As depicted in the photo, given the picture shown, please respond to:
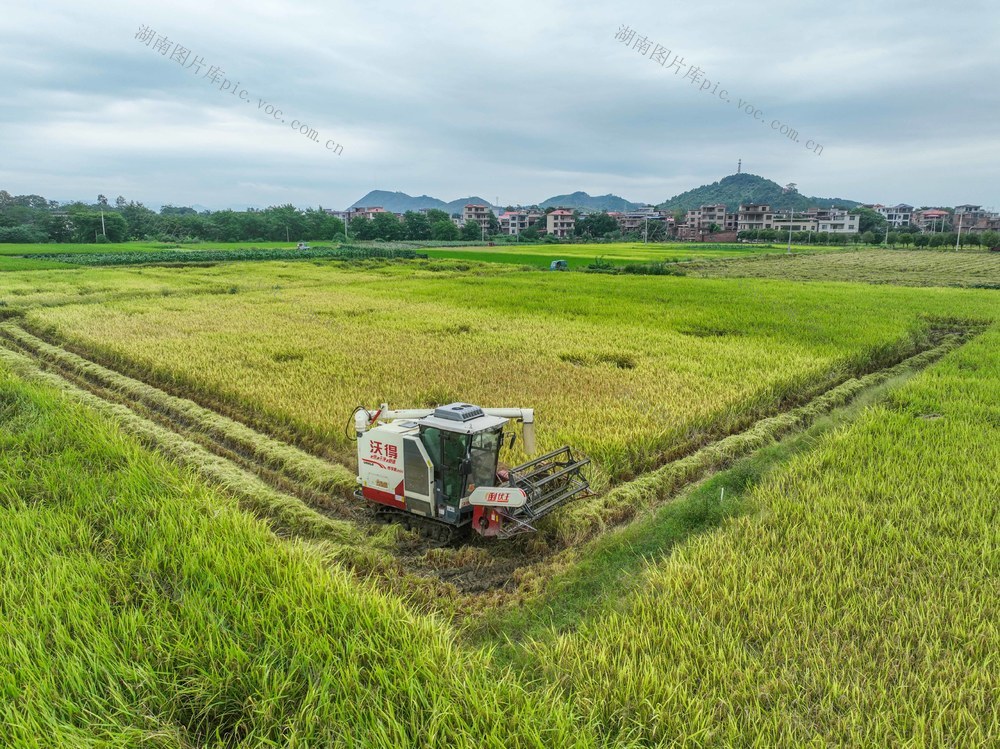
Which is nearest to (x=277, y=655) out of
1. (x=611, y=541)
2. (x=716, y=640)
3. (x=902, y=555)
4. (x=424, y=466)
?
(x=424, y=466)

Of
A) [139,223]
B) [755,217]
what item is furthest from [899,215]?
[139,223]

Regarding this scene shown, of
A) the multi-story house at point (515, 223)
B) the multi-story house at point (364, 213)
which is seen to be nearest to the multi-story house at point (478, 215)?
the multi-story house at point (515, 223)

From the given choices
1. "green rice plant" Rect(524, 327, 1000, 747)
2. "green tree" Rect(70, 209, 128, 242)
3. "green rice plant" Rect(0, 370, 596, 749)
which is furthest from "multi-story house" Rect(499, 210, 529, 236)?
"green rice plant" Rect(0, 370, 596, 749)

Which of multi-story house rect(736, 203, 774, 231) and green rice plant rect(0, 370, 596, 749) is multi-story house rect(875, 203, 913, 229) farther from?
green rice plant rect(0, 370, 596, 749)

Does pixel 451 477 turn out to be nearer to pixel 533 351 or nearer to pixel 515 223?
pixel 533 351

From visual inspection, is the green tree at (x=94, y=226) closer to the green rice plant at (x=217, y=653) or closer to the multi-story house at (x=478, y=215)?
the multi-story house at (x=478, y=215)
